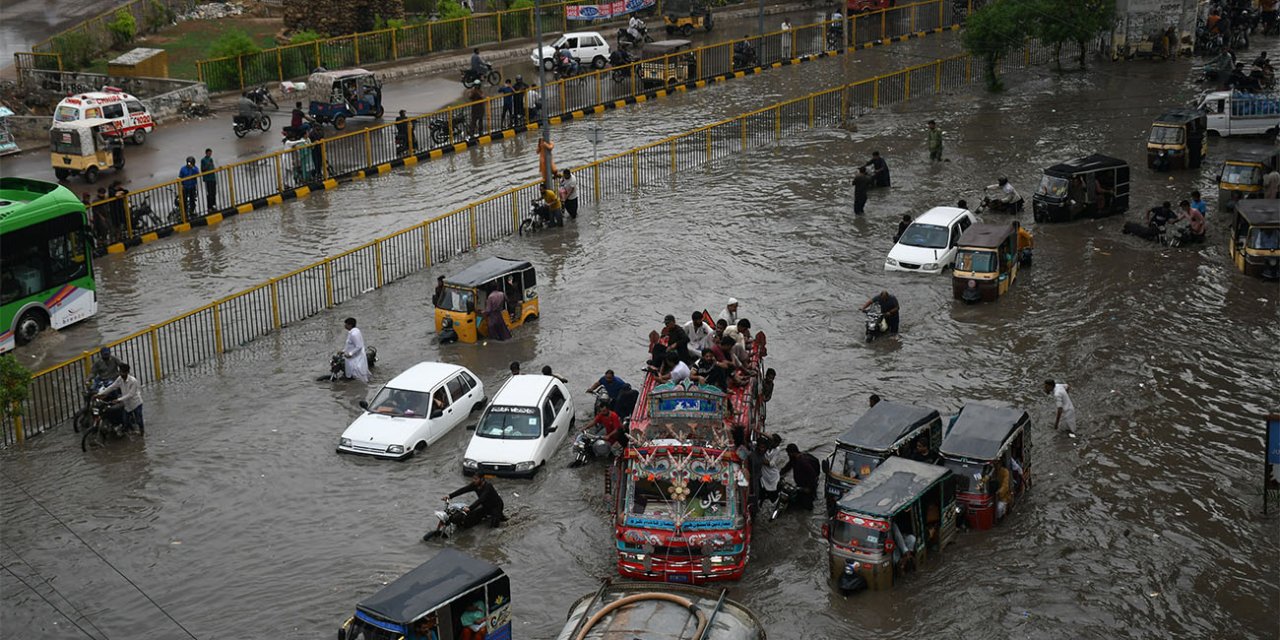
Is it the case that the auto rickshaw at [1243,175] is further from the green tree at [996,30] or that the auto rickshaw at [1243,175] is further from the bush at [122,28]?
the bush at [122,28]

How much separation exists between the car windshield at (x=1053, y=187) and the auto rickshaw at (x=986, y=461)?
1467 cm

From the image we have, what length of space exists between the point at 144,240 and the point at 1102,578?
79.9 ft

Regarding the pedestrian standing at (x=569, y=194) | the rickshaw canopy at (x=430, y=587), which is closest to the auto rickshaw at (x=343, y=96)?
the pedestrian standing at (x=569, y=194)

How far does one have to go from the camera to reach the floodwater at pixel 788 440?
1786 cm

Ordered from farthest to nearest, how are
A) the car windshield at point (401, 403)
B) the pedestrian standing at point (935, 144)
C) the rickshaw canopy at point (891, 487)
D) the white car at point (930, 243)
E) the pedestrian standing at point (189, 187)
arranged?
the pedestrian standing at point (935, 144)
the pedestrian standing at point (189, 187)
the white car at point (930, 243)
the car windshield at point (401, 403)
the rickshaw canopy at point (891, 487)

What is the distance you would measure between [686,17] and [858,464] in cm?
4403

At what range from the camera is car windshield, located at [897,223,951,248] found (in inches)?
1217

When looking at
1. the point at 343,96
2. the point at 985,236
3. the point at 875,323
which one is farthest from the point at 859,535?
the point at 343,96

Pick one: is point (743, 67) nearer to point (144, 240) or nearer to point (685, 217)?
point (685, 217)

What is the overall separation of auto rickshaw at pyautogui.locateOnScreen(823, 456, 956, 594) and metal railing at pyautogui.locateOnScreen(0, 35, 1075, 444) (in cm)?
1363

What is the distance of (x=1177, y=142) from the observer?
123 feet

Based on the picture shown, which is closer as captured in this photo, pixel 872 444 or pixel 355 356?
pixel 872 444

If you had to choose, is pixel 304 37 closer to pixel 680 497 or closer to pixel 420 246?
pixel 420 246

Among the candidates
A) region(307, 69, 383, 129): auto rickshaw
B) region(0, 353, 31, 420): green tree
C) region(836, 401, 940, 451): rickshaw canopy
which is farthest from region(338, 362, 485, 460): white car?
region(307, 69, 383, 129): auto rickshaw
